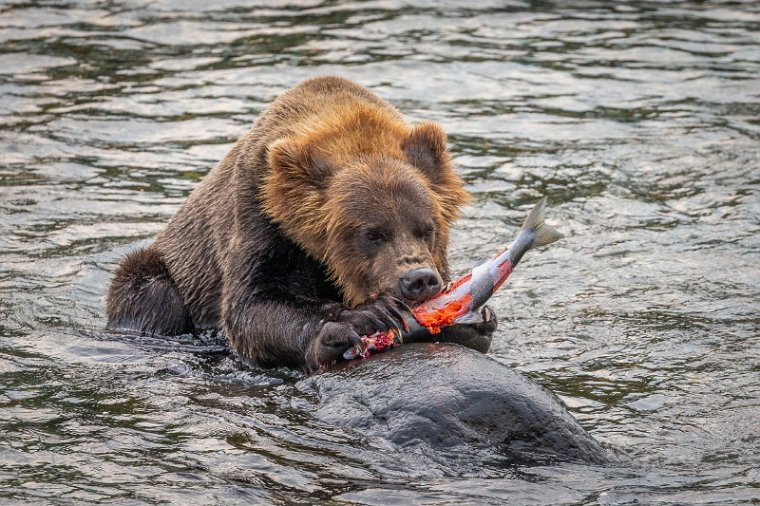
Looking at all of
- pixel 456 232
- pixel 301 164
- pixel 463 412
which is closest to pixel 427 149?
pixel 301 164

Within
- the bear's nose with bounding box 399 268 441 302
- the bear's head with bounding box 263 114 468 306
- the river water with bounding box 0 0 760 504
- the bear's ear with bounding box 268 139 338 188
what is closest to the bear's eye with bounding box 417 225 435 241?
the bear's head with bounding box 263 114 468 306

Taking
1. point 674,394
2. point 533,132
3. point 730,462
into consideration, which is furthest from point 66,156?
point 730,462

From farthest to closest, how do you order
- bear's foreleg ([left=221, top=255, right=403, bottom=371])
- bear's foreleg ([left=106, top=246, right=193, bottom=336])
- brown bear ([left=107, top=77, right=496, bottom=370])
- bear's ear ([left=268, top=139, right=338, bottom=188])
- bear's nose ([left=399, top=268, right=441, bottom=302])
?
bear's foreleg ([left=106, top=246, right=193, bottom=336]), bear's ear ([left=268, top=139, right=338, bottom=188]), brown bear ([left=107, top=77, right=496, bottom=370]), bear's foreleg ([left=221, top=255, right=403, bottom=371]), bear's nose ([left=399, top=268, right=441, bottom=302])

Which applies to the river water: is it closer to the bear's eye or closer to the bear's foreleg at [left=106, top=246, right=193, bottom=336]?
the bear's foreleg at [left=106, top=246, right=193, bottom=336]

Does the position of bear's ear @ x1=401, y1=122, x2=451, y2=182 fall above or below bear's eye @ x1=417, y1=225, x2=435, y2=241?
above

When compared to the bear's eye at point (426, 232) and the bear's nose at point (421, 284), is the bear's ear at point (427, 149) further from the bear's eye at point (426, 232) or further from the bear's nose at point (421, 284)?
the bear's nose at point (421, 284)

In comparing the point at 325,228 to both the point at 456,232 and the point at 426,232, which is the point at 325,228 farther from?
the point at 456,232

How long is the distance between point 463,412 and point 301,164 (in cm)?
223

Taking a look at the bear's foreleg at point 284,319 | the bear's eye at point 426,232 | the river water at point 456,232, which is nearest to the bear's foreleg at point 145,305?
the river water at point 456,232

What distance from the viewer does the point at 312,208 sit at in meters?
8.07

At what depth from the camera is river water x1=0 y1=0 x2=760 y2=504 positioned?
6500mm

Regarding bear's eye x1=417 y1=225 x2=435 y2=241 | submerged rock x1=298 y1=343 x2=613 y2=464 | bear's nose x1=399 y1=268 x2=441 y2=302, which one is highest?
bear's eye x1=417 y1=225 x2=435 y2=241

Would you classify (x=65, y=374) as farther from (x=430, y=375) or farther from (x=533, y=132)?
(x=533, y=132)

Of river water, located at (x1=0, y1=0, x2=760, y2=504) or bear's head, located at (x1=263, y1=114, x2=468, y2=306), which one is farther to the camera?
bear's head, located at (x1=263, y1=114, x2=468, y2=306)
